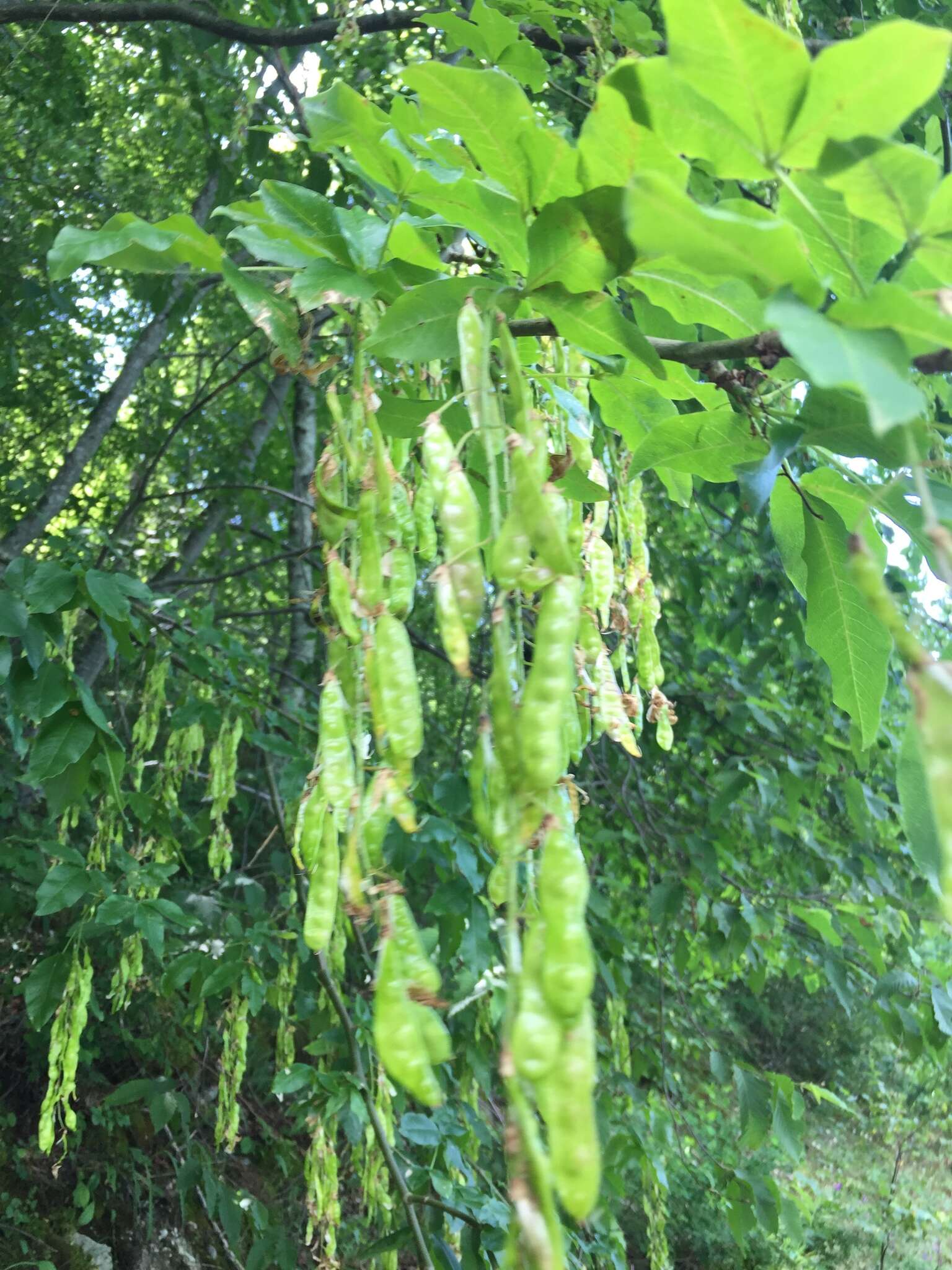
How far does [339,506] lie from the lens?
0.92m

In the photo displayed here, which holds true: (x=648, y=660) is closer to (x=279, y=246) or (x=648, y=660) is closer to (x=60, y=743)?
(x=279, y=246)

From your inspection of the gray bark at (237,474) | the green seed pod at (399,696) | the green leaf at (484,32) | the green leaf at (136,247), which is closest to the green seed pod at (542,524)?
the green seed pod at (399,696)

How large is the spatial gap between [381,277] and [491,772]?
540 mm

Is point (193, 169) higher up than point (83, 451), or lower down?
higher up

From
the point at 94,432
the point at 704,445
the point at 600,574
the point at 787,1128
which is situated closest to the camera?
the point at 704,445

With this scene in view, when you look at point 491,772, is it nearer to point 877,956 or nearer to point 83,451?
point 877,956

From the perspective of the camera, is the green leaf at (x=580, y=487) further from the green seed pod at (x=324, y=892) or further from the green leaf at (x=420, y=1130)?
the green leaf at (x=420, y=1130)

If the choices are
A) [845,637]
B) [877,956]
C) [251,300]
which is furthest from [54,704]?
[877,956]

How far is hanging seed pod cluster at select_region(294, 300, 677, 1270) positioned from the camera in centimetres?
52

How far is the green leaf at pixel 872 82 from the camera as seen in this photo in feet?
1.82

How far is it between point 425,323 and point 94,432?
11.5ft

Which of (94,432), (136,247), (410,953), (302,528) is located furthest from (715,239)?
(94,432)

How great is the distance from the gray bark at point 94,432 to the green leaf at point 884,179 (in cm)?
297

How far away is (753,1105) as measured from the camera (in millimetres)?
2463
